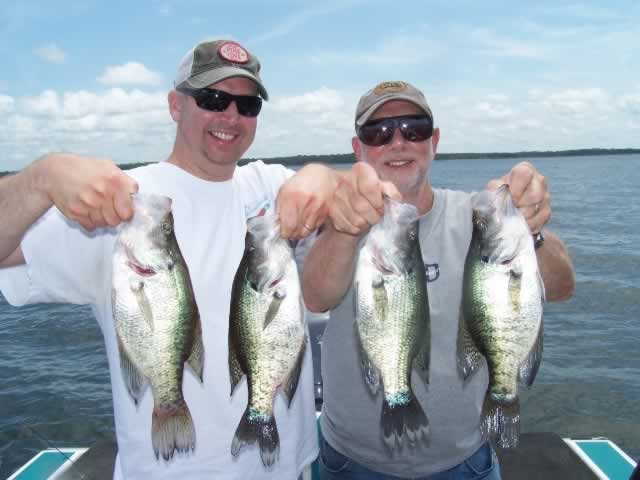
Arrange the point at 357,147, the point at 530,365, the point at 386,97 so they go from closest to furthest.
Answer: the point at 530,365 → the point at 386,97 → the point at 357,147

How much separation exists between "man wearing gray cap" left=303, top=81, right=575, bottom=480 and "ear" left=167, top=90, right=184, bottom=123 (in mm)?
1215

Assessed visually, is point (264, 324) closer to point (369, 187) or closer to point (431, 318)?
point (369, 187)

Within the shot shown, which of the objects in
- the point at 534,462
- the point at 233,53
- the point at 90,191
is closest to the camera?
the point at 90,191

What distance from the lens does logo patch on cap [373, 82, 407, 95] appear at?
3.73 meters

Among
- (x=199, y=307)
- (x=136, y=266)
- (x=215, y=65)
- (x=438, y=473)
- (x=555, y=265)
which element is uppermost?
(x=215, y=65)

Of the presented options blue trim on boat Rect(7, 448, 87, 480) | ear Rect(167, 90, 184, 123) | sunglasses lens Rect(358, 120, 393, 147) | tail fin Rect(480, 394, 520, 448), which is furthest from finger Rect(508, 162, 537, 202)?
blue trim on boat Rect(7, 448, 87, 480)

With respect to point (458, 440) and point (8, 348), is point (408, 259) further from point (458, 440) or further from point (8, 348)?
point (8, 348)

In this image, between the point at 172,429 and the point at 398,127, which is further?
the point at 398,127

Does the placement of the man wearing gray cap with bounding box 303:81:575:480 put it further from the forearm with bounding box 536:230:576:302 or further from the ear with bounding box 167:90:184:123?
the ear with bounding box 167:90:184:123

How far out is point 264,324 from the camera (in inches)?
105

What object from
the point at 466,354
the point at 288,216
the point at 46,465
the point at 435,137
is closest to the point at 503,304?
the point at 466,354

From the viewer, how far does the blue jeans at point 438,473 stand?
3443 mm

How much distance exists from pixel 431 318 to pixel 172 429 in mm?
1685

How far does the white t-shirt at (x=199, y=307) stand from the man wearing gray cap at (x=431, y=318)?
1.56ft
